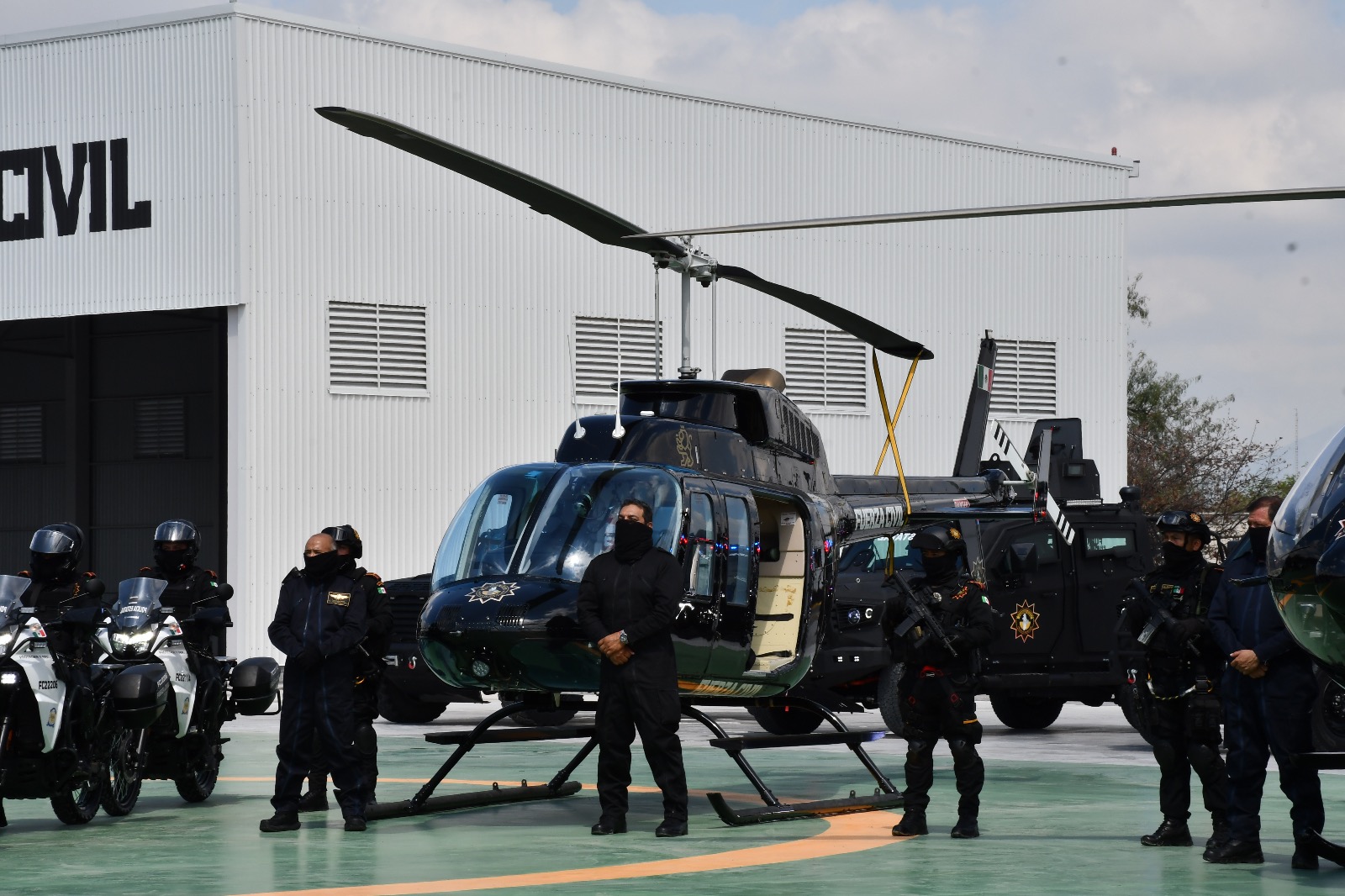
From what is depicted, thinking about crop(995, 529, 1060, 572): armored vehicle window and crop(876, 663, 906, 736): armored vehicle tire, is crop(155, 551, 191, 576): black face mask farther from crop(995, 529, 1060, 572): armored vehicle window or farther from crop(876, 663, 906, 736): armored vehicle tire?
crop(995, 529, 1060, 572): armored vehicle window

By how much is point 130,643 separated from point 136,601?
0.27 meters

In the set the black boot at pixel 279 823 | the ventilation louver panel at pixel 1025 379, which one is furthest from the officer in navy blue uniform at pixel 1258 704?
the ventilation louver panel at pixel 1025 379

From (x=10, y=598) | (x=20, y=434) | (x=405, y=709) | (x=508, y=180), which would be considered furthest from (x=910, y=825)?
(x=20, y=434)

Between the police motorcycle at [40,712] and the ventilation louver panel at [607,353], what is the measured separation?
16171 millimetres

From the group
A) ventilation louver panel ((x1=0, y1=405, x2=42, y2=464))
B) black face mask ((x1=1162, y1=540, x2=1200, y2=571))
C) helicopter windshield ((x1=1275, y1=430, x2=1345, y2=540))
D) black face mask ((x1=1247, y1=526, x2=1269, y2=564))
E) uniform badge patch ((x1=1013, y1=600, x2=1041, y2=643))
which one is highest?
ventilation louver panel ((x1=0, y1=405, x2=42, y2=464))

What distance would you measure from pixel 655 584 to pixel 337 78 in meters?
16.1

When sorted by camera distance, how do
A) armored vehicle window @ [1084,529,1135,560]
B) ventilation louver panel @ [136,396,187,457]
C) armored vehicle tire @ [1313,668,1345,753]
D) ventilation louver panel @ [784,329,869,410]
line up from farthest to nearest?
ventilation louver panel @ [136,396,187,457]
ventilation louver panel @ [784,329,869,410]
armored vehicle window @ [1084,529,1135,560]
armored vehicle tire @ [1313,668,1345,753]

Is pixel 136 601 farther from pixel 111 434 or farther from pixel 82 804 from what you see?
pixel 111 434

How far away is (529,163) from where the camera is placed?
25797 millimetres

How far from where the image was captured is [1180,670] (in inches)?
367

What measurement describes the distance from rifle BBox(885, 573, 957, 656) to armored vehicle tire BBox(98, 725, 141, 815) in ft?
15.3

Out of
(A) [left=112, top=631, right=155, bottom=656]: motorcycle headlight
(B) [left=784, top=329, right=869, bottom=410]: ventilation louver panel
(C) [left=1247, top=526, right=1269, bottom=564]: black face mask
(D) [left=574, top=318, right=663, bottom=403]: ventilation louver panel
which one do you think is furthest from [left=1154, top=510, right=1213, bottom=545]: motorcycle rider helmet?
(B) [left=784, top=329, right=869, bottom=410]: ventilation louver panel

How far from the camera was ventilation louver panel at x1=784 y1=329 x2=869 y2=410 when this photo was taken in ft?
93.7

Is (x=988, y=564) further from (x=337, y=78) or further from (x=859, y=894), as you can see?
(x=337, y=78)
